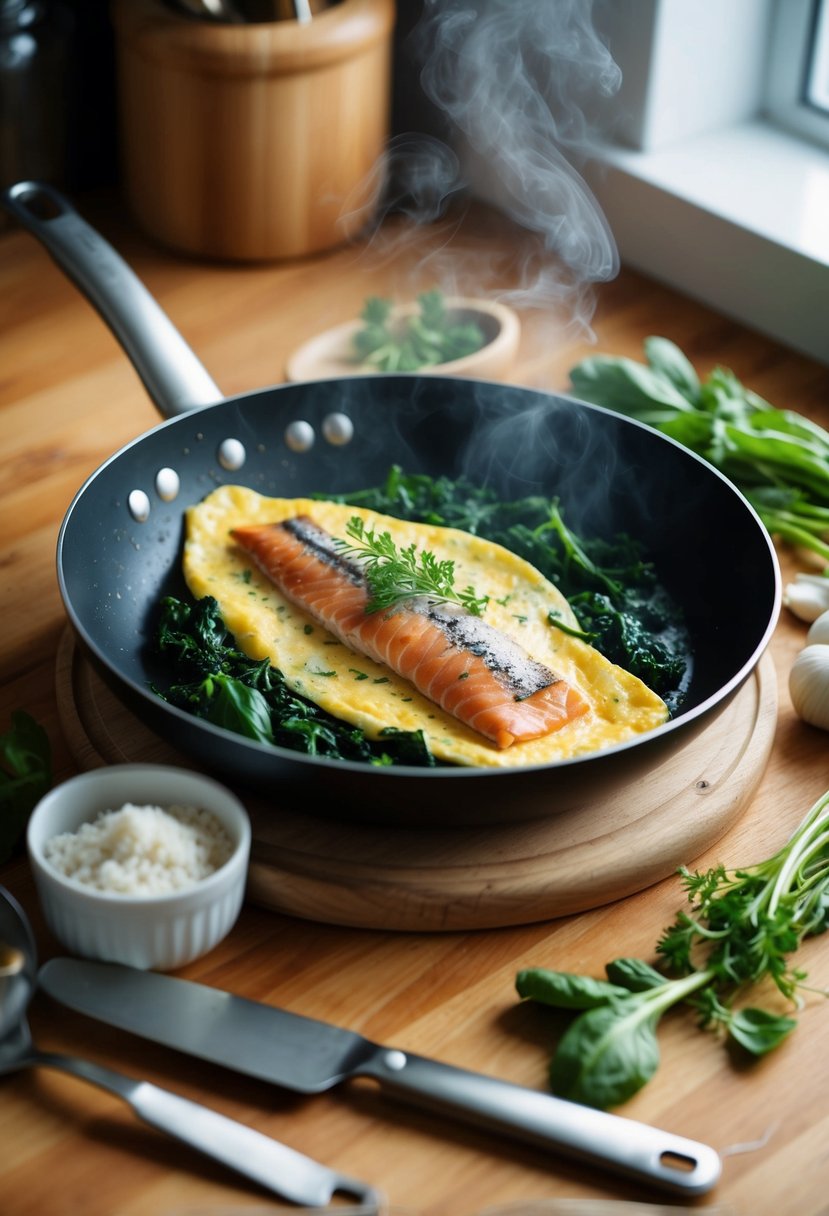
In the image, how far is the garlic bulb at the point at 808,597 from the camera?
2100mm

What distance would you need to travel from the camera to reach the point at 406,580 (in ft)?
6.40

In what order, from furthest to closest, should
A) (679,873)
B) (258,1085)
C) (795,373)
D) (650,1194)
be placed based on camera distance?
(795,373) → (679,873) → (258,1085) → (650,1194)

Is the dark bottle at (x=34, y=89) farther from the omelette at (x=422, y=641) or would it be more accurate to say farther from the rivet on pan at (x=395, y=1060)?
the rivet on pan at (x=395, y=1060)

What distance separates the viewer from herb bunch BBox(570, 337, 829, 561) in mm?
2291

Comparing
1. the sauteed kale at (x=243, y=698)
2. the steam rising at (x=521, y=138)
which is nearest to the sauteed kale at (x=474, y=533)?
the sauteed kale at (x=243, y=698)

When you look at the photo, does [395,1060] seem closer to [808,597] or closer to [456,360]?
[808,597]

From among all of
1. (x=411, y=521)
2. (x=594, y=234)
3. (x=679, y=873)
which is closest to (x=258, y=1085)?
(x=679, y=873)

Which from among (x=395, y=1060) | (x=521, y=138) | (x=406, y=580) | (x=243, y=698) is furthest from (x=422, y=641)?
(x=521, y=138)

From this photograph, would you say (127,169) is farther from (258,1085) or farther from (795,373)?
(258,1085)

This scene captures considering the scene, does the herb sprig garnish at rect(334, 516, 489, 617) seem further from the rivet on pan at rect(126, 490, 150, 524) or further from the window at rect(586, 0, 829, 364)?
the window at rect(586, 0, 829, 364)

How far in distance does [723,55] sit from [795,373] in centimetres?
77

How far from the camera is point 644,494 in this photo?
215 centimetres

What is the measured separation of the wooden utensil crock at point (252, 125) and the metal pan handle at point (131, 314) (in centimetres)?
60

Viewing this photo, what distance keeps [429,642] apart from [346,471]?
0.52 meters
